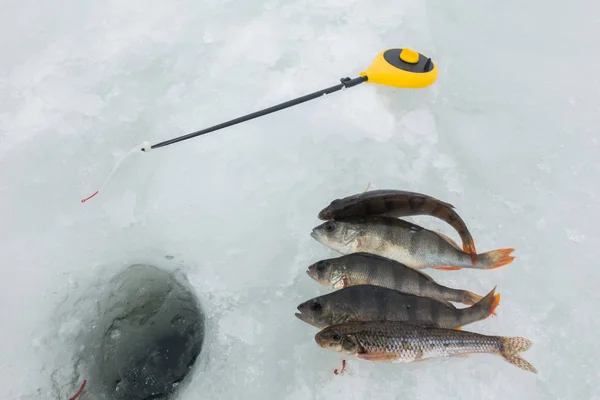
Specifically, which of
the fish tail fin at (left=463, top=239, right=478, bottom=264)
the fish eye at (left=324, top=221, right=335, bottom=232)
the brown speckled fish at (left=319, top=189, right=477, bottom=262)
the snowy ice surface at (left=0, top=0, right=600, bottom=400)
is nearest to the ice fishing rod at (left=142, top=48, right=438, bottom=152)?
the snowy ice surface at (left=0, top=0, right=600, bottom=400)

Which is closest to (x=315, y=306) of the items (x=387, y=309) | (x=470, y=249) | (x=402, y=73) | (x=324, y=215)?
(x=387, y=309)

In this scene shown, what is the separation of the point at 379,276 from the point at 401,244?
21 centimetres

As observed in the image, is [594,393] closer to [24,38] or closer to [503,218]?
[503,218]

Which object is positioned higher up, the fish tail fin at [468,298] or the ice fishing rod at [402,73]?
the ice fishing rod at [402,73]

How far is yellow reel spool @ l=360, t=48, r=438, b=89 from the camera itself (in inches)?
110

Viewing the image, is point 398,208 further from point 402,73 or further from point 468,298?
point 402,73

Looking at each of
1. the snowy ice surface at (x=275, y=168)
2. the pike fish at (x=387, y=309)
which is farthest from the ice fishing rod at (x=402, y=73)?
the pike fish at (x=387, y=309)

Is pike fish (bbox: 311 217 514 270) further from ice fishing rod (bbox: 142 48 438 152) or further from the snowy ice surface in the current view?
ice fishing rod (bbox: 142 48 438 152)

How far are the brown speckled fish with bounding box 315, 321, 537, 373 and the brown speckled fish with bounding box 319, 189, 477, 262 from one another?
0.42 m

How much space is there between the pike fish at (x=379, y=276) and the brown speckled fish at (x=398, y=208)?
23 cm

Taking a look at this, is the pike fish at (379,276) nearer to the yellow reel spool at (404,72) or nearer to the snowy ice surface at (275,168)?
the snowy ice surface at (275,168)

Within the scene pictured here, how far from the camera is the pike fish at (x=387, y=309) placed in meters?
1.88

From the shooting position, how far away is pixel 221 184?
8.54 feet

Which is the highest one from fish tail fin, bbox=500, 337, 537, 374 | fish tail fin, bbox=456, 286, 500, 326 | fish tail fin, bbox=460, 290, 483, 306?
fish tail fin, bbox=456, 286, 500, 326
